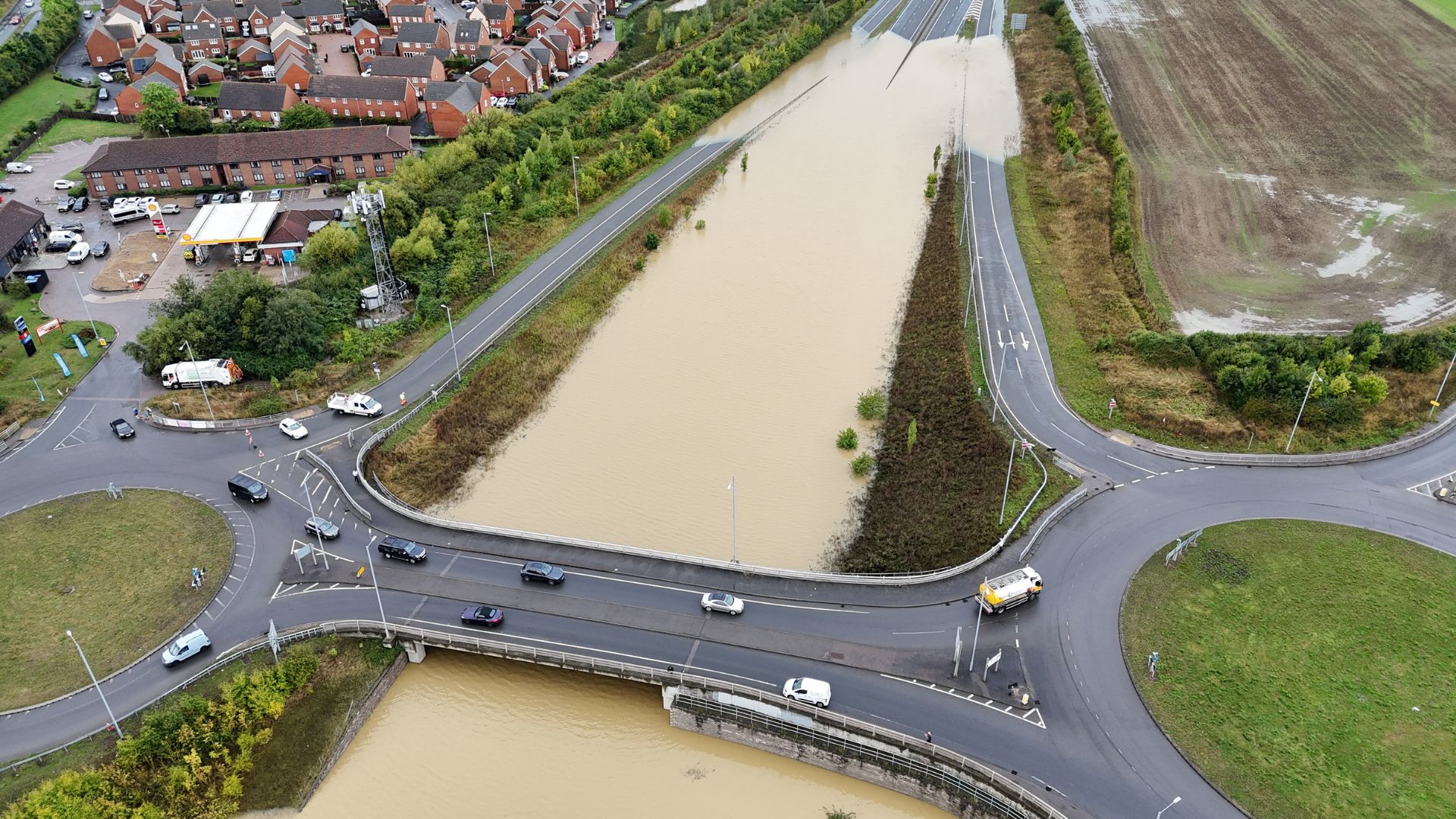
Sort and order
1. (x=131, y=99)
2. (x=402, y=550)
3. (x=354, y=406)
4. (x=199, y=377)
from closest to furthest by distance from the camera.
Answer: (x=402, y=550) → (x=354, y=406) → (x=199, y=377) → (x=131, y=99)

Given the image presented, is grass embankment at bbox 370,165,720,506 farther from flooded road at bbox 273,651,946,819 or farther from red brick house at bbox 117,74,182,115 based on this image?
red brick house at bbox 117,74,182,115

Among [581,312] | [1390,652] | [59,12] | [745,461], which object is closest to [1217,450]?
[1390,652]

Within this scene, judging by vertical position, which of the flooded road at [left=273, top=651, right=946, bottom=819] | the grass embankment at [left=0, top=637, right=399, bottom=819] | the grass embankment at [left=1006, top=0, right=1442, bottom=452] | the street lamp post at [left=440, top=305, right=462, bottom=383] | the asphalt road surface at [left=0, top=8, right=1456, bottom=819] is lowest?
the flooded road at [left=273, top=651, right=946, bottom=819]

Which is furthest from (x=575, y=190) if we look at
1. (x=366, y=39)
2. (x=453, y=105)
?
(x=366, y=39)

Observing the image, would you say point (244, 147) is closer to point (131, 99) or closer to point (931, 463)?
point (131, 99)

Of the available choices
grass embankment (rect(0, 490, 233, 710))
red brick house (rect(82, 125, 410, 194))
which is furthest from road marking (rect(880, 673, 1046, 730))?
red brick house (rect(82, 125, 410, 194))

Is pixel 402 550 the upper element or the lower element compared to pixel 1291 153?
lower
